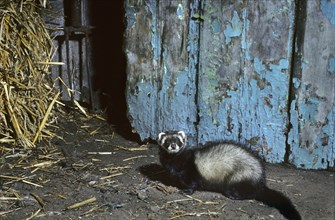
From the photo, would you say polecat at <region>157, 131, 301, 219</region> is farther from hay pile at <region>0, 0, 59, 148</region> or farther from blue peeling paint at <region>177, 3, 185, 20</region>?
hay pile at <region>0, 0, 59, 148</region>

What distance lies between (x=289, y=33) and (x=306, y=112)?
554 mm

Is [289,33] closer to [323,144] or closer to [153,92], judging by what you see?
[323,144]

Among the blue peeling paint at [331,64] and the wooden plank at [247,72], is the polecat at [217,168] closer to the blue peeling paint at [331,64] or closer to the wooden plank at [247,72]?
the wooden plank at [247,72]

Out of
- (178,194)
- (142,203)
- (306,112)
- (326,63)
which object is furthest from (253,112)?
(142,203)

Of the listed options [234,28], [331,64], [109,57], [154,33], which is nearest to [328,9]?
[331,64]

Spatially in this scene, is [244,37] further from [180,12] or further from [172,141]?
[172,141]

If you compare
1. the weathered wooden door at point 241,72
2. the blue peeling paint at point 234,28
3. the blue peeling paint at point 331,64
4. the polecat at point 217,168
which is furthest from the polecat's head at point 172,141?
the blue peeling paint at point 331,64

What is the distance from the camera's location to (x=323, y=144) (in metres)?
3.21

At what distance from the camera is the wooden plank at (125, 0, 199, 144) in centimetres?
331

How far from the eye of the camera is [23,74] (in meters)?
3.84

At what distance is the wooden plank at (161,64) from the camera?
3314 millimetres

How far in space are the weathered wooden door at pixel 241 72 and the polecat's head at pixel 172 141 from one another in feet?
1.12

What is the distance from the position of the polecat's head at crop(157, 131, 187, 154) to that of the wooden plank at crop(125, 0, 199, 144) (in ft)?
1.13

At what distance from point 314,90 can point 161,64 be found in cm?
110
